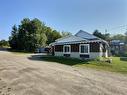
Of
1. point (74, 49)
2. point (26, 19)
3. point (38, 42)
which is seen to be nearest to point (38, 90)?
point (74, 49)

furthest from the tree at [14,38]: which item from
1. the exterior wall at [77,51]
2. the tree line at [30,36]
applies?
the exterior wall at [77,51]

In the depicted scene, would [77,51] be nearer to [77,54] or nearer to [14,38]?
[77,54]

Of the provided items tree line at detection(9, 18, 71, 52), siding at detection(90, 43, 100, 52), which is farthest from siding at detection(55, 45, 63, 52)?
tree line at detection(9, 18, 71, 52)

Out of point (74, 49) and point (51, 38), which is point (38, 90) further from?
point (51, 38)

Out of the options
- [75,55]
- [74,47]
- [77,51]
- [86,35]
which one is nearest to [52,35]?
[86,35]

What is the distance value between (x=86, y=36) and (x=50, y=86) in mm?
21378

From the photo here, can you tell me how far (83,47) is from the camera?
26938mm

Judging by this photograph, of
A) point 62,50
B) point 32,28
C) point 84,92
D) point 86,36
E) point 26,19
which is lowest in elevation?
point 84,92

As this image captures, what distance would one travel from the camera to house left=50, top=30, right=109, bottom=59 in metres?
25.3

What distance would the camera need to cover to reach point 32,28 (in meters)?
58.0

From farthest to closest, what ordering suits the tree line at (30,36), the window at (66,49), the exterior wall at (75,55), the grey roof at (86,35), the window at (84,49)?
the tree line at (30,36) < the window at (66,49) < the grey roof at (86,35) < the exterior wall at (75,55) < the window at (84,49)

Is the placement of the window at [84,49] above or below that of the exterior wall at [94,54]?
above

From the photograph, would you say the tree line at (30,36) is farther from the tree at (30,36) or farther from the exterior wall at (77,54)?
the exterior wall at (77,54)

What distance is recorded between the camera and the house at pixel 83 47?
25328 mm
